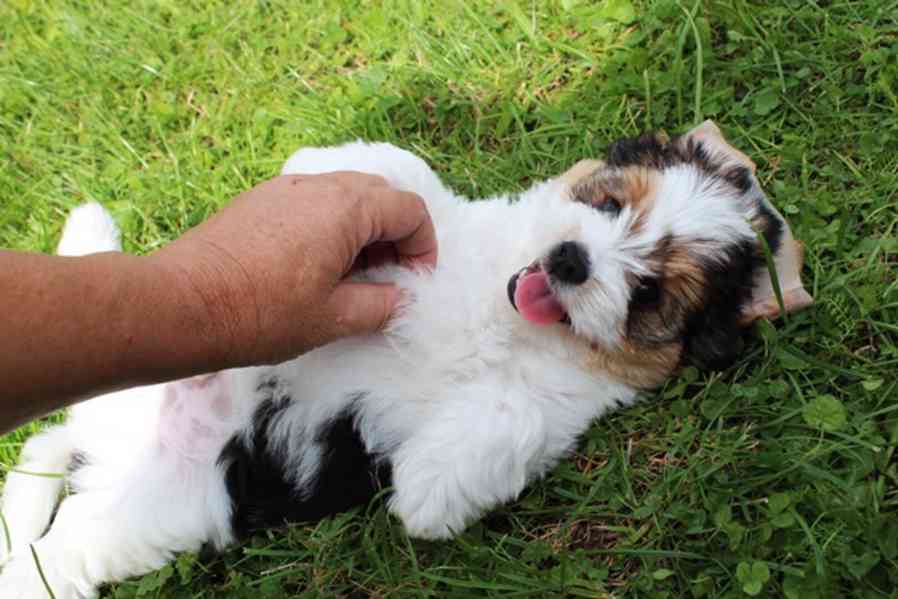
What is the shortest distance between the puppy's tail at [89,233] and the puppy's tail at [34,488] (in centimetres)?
84

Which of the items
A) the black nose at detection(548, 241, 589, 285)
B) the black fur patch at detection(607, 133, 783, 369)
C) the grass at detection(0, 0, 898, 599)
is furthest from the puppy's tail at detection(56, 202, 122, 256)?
the black fur patch at detection(607, 133, 783, 369)

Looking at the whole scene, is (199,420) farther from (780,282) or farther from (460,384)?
(780,282)

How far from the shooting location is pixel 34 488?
9.20ft

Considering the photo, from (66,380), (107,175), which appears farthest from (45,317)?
(107,175)

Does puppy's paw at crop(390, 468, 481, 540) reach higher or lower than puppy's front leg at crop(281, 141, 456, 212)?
lower

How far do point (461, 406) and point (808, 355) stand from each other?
Answer: 1279 millimetres

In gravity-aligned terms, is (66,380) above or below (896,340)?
above

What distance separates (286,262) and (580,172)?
132 cm

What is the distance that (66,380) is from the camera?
5.57ft

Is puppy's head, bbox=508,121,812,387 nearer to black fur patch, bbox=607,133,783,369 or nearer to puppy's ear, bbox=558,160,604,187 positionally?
black fur patch, bbox=607,133,783,369

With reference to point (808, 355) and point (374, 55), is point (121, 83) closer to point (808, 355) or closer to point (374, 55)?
point (374, 55)

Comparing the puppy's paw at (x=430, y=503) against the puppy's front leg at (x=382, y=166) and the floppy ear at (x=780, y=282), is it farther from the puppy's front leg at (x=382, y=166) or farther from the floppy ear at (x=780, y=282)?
the floppy ear at (x=780, y=282)

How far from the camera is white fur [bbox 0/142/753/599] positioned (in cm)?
241

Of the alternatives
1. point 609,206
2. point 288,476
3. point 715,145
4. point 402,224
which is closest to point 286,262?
point 402,224
